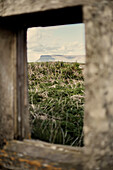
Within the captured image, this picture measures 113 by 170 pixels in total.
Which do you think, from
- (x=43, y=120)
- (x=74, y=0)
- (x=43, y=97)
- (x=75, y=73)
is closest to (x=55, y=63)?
(x=75, y=73)

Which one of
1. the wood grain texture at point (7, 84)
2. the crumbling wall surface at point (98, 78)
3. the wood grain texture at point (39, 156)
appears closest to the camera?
the crumbling wall surface at point (98, 78)

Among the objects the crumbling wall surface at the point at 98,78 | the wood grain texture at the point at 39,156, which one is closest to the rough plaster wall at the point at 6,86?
the wood grain texture at the point at 39,156

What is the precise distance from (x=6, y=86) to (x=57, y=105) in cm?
201

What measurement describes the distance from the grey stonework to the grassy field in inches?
20.8

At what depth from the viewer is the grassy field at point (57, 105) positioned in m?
2.70

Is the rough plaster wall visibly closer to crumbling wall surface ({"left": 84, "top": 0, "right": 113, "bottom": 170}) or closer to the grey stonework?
the grey stonework

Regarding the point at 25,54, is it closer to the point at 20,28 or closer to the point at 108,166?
the point at 20,28

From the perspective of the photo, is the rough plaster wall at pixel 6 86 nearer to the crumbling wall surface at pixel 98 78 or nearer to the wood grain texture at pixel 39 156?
the wood grain texture at pixel 39 156

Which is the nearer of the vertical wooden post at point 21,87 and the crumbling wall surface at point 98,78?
the crumbling wall surface at point 98,78

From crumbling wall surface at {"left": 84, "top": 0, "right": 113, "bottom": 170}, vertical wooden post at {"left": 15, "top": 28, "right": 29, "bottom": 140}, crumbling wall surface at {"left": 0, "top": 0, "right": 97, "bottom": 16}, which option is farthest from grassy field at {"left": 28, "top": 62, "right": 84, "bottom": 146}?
crumbling wall surface at {"left": 0, "top": 0, "right": 97, "bottom": 16}

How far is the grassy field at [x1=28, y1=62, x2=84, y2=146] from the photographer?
2701mm

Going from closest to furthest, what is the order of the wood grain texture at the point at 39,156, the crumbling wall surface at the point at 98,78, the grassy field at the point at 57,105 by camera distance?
the crumbling wall surface at the point at 98,78
the wood grain texture at the point at 39,156
the grassy field at the point at 57,105

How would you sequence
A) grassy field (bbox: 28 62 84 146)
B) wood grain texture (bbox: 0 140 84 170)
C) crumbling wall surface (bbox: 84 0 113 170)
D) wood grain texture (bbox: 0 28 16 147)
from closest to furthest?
crumbling wall surface (bbox: 84 0 113 170) < wood grain texture (bbox: 0 140 84 170) < wood grain texture (bbox: 0 28 16 147) < grassy field (bbox: 28 62 84 146)

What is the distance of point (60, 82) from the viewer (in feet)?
20.4
